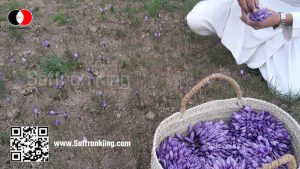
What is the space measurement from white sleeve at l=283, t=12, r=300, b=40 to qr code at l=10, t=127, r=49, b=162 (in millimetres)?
2371

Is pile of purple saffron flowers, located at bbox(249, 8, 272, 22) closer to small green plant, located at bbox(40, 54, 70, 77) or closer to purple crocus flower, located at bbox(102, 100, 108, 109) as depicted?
purple crocus flower, located at bbox(102, 100, 108, 109)

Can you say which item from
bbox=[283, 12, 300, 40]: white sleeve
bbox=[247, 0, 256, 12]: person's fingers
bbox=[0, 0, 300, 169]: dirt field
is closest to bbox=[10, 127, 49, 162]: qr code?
bbox=[0, 0, 300, 169]: dirt field

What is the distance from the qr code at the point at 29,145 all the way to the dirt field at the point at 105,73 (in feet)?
0.18

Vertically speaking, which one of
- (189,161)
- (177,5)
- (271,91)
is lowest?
(189,161)

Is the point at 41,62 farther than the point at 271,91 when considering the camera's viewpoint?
Yes

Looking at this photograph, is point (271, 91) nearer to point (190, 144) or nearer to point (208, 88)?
point (208, 88)

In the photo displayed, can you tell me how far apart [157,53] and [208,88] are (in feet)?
2.54

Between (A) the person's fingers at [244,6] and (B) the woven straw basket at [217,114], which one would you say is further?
(A) the person's fingers at [244,6]

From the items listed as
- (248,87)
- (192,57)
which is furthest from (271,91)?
(192,57)

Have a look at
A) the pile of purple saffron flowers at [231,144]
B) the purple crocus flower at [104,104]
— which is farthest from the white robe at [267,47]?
the purple crocus flower at [104,104]

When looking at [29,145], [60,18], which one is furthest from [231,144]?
[60,18]

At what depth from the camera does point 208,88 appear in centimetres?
424

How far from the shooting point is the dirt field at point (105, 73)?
148 inches

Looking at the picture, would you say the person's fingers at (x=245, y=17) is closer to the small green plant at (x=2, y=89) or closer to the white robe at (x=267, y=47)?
the white robe at (x=267, y=47)
